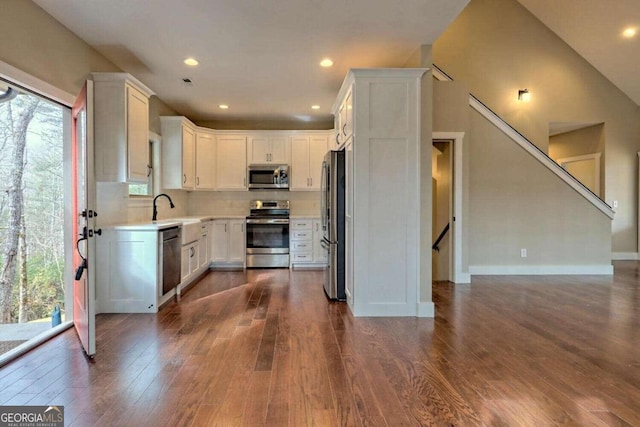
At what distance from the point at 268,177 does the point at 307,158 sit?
79cm

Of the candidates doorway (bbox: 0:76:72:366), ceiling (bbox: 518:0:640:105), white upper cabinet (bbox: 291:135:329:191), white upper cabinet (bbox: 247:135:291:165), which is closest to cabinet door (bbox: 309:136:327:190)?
white upper cabinet (bbox: 291:135:329:191)

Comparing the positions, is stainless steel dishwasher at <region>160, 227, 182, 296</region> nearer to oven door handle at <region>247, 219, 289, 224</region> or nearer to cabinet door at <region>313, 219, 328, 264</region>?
oven door handle at <region>247, 219, 289, 224</region>

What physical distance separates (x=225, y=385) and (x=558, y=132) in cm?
814

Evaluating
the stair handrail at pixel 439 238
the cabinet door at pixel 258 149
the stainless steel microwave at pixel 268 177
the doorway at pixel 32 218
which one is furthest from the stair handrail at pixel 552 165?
the doorway at pixel 32 218

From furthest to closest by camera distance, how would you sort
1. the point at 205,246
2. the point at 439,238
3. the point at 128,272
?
the point at 205,246 < the point at 439,238 < the point at 128,272

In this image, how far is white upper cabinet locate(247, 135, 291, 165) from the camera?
5.94 meters

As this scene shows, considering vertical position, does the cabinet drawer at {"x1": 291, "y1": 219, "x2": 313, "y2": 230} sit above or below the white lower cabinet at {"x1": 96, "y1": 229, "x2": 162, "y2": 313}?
above

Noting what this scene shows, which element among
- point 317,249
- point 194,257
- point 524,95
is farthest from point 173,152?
point 524,95

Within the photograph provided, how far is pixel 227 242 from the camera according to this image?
5.62 metres

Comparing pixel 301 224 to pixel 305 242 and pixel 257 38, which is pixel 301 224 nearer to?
pixel 305 242

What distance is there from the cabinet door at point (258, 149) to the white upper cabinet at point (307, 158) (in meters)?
0.47

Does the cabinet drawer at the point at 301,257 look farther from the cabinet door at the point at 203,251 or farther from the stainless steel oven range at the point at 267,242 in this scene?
the cabinet door at the point at 203,251

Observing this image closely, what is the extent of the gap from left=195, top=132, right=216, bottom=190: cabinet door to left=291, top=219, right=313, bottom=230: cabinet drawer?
1630mm

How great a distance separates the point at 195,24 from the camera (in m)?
2.85
